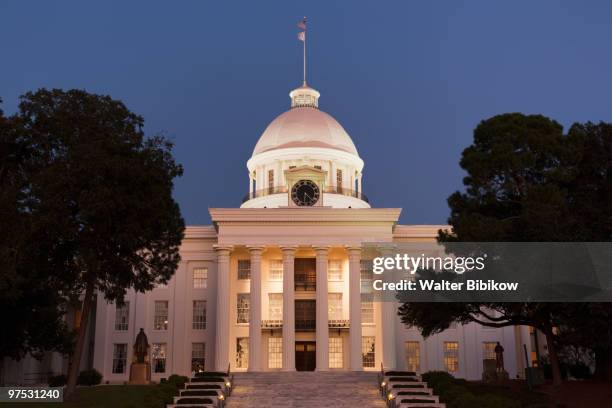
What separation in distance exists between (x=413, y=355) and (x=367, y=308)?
5111 millimetres

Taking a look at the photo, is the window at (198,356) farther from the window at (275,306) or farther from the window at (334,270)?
the window at (334,270)

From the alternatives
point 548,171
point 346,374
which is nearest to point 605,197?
point 548,171

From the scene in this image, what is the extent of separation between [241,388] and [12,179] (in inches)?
673

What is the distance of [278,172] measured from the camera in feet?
203

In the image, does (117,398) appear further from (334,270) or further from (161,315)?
(334,270)

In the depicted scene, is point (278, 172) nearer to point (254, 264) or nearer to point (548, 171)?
point (254, 264)

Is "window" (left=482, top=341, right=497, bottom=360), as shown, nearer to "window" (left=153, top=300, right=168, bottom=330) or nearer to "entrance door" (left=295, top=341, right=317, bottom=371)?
"entrance door" (left=295, top=341, right=317, bottom=371)

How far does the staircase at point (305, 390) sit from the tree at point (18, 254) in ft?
34.4

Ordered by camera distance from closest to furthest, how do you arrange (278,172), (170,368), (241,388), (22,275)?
(22,275)
(241,388)
(170,368)
(278,172)

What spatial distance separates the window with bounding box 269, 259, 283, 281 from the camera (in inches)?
2142

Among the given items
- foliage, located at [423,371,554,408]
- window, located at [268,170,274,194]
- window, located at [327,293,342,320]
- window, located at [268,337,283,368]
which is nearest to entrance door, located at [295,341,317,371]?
window, located at [268,337,283,368]

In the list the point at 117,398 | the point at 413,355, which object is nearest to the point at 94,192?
the point at 117,398

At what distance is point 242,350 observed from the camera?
52.5 m

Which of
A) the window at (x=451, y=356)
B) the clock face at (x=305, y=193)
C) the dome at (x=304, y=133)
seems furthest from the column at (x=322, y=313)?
the dome at (x=304, y=133)
